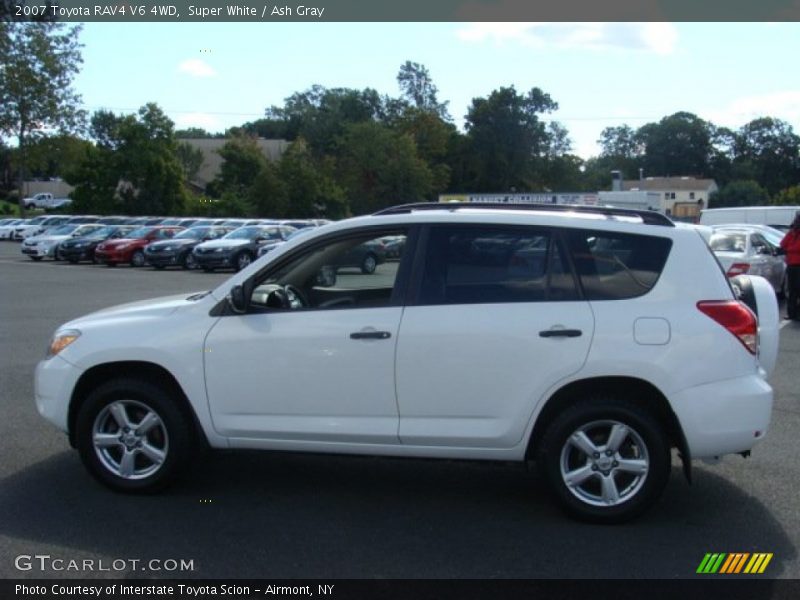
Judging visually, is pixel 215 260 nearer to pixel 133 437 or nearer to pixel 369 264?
pixel 133 437

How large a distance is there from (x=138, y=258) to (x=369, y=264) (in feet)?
100

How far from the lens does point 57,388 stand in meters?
6.20

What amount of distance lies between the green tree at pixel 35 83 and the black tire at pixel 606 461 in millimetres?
57757

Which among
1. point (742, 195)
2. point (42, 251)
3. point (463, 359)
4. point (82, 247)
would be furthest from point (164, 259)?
point (742, 195)

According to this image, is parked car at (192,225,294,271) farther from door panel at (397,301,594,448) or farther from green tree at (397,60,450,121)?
green tree at (397,60,450,121)

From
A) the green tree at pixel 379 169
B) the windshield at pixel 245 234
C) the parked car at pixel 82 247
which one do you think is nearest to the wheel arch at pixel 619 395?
the windshield at pixel 245 234

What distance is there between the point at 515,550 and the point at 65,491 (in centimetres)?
297

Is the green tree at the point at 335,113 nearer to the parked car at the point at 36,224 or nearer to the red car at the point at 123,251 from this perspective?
the parked car at the point at 36,224

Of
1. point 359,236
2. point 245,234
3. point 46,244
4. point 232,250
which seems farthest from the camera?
point 46,244

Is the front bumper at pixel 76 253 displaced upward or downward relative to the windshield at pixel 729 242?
downward

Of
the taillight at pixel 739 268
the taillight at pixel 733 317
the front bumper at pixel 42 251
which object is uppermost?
the taillight at pixel 733 317

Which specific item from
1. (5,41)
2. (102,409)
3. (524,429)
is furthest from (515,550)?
(5,41)

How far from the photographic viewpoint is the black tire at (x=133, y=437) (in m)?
6.02

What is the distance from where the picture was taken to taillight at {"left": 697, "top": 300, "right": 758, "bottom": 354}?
5.56 metres
